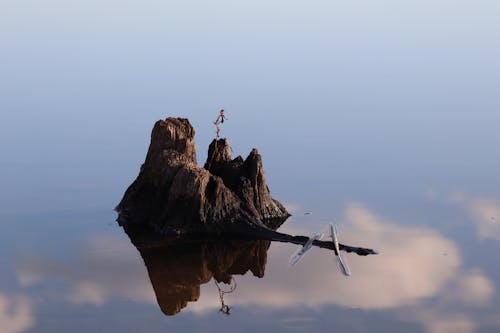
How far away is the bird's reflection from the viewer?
19266 mm

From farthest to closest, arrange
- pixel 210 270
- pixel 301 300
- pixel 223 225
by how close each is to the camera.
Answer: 1. pixel 223 225
2. pixel 210 270
3. pixel 301 300

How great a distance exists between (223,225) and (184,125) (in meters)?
2.42

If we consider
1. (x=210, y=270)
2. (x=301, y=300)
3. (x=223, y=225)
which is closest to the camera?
(x=301, y=300)

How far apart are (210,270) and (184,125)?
3792mm

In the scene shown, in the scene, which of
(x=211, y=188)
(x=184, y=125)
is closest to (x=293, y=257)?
(x=211, y=188)

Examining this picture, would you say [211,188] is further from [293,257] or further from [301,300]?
[301,300]

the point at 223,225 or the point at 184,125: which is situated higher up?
the point at 184,125

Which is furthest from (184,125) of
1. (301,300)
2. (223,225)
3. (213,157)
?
(301,300)

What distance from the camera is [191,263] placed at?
20.5 meters

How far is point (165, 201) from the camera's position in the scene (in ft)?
73.0

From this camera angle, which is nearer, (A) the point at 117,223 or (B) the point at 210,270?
(B) the point at 210,270

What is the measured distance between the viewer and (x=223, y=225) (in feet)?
71.7

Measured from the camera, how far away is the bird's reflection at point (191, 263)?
1927cm

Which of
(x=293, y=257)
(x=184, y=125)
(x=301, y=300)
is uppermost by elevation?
(x=184, y=125)
